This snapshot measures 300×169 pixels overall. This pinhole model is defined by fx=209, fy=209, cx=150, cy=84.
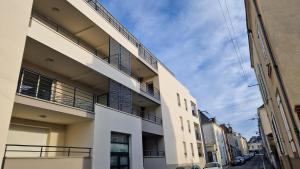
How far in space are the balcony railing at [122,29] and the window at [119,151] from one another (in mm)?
8316

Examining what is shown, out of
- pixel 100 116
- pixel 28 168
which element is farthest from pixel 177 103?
pixel 28 168

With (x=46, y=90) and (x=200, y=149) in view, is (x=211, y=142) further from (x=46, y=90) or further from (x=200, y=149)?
(x=46, y=90)

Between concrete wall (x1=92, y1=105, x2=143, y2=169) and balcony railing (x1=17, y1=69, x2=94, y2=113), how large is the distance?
959 mm

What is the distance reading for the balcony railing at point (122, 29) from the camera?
1488 centimetres

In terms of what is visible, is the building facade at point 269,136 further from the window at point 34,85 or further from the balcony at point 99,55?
the window at point 34,85

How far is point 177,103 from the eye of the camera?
80.5 feet

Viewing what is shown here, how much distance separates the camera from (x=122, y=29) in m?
18.1

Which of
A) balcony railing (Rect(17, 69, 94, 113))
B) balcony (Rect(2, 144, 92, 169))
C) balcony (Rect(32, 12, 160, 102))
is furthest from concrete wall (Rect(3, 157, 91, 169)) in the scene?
balcony (Rect(32, 12, 160, 102))

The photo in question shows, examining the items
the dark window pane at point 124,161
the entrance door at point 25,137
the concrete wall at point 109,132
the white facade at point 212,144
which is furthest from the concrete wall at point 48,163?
the white facade at point 212,144

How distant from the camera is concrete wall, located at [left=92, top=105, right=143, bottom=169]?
1116cm

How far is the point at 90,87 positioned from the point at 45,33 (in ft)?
18.9

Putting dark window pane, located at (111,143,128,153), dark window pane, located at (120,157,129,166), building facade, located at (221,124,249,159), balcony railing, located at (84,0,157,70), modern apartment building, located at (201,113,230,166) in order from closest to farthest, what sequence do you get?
1. dark window pane, located at (111,143,128,153)
2. dark window pane, located at (120,157,129,166)
3. balcony railing, located at (84,0,157,70)
4. modern apartment building, located at (201,113,230,166)
5. building facade, located at (221,124,249,159)

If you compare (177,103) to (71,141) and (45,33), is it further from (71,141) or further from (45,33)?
(45,33)

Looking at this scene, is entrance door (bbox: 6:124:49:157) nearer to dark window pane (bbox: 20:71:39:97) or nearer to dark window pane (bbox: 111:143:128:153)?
A: dark window pane (bbox: 20:71:39:97)
